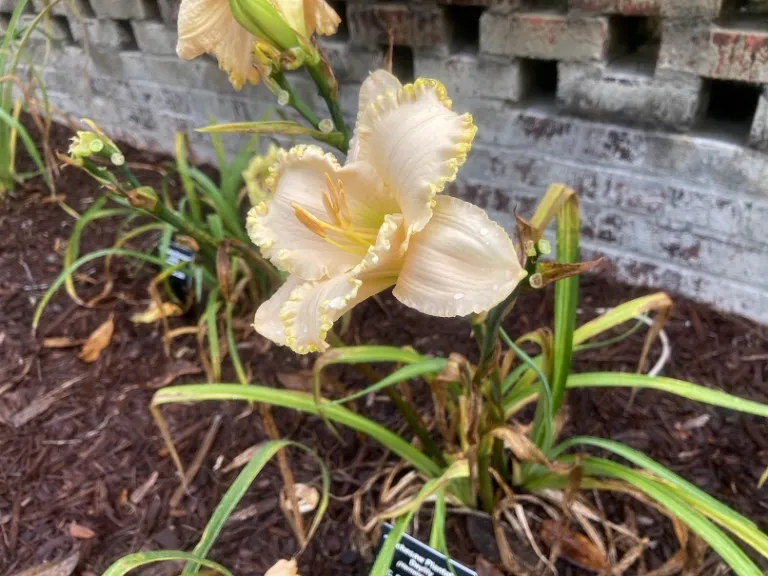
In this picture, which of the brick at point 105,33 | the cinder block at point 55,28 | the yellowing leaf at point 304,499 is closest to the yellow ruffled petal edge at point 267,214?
the yellowing leaf at point 304,499

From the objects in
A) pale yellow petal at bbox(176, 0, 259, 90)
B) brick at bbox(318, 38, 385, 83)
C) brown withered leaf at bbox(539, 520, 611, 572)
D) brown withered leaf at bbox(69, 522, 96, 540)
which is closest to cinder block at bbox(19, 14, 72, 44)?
brick at bbox(318, 38, 385, 83)

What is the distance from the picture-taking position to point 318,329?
0.68m

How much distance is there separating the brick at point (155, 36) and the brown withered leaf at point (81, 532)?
1.33 m

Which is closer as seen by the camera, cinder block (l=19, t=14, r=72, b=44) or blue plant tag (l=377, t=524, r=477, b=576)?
blue plant tag (l=377, t=524, r=477, b=576)

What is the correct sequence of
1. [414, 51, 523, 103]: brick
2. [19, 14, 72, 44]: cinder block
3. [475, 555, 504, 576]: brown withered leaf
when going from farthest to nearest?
[19, 14, 72, 44]: cinder block
[414, 51, 523, 103]: brick
[475, 555, 504, 576]: brown withered leaf

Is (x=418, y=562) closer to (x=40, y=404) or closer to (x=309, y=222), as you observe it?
(x=309, y=222)

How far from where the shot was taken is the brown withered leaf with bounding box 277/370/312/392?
133cm

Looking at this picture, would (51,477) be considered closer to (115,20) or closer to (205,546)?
(205,546)

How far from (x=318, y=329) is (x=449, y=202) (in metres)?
0.21

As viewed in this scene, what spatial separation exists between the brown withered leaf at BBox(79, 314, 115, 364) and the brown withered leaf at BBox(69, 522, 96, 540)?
1.42 feet

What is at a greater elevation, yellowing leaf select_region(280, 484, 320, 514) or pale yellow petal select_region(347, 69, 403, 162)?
pale yellow petal select_region(347, 69, 403, 162)

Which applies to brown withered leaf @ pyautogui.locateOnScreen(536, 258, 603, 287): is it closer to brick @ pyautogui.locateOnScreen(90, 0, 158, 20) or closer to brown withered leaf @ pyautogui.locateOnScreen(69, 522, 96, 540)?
brown withered leaf @ pyautogui.locateOnScreen(69, 522, 96, 540)

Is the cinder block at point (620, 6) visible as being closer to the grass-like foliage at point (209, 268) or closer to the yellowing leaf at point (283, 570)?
the grass-like foliage at point (209, 268)

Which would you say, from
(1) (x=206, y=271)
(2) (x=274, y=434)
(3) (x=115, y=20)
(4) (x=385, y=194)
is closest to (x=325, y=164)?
(4) (x=385, y=194)
